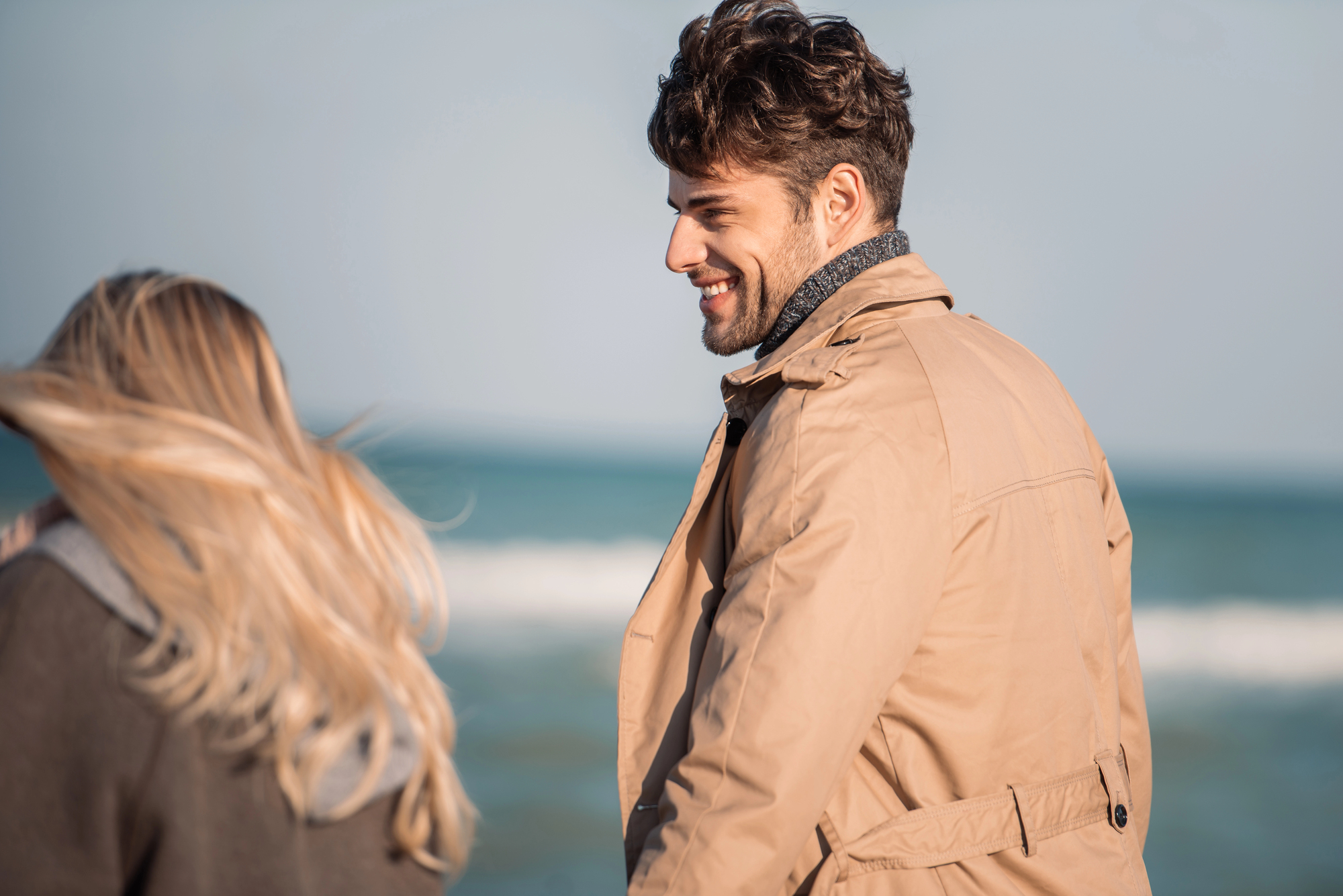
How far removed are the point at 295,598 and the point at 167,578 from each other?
15cm

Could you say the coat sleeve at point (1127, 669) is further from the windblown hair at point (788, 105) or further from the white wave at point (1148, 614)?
the white wave at point (1148, 614)

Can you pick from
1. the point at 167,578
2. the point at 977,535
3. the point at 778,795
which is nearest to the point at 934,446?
the point at 977,535

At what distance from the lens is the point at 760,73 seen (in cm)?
188

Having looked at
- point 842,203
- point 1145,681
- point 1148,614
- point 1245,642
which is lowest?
point 1148,614

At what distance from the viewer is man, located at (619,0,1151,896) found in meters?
1.29

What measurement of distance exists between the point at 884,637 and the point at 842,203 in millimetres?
983

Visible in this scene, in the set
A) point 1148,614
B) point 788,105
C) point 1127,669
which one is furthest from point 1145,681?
point 788,105

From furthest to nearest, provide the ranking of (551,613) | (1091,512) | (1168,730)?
(551,613), (1168,730), (1091,512)

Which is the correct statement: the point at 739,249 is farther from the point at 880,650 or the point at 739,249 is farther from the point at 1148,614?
the point at 1148,614

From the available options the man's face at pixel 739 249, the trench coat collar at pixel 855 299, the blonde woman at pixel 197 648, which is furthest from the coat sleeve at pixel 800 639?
the man's face at pixel 739 249

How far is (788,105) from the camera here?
1.85 metres

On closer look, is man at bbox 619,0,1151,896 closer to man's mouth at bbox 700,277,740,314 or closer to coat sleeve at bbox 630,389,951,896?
coat sleeve at bbox 630,389,951,896

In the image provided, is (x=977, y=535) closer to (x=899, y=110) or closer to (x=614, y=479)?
(x=899, y=110)

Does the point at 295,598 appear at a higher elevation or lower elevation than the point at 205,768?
higher
